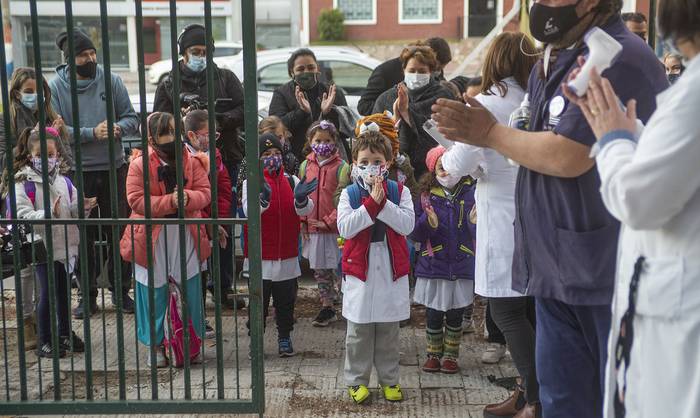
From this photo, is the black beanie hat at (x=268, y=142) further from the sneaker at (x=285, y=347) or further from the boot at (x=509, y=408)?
the boot at (x=509, y=408)

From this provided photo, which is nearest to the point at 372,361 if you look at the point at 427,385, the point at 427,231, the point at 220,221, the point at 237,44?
the point at 427,385

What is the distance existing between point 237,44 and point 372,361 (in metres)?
18.7

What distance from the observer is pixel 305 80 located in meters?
6.81

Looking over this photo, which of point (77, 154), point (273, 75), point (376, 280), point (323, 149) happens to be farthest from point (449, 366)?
point (273, 75)

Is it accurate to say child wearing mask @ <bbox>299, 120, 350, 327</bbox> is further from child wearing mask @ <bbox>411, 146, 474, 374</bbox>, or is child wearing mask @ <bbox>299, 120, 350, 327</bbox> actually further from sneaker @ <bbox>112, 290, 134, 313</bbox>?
sneaker @ <bbox>112, 290, 134, 313</bbox>

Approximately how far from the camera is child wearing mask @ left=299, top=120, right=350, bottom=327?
18.9 feet

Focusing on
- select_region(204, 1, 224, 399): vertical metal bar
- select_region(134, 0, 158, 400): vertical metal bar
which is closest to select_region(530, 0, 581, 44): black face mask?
select_region(204, 1, 224, 399): vertical metal bar

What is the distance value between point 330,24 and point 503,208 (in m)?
35.8

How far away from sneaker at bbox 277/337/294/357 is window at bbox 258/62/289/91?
8481 millimetres

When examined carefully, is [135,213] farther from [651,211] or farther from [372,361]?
[651,211]

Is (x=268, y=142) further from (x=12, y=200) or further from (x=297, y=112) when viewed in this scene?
(x=12, y=200)

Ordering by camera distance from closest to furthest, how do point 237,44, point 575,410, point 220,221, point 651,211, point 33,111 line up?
1. point 651,211
2. point 575,410
3. point 220,221
4. point 33,111
5. point 237,44

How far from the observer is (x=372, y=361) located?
4.61 m

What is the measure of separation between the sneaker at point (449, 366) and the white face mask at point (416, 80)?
2183 mm
